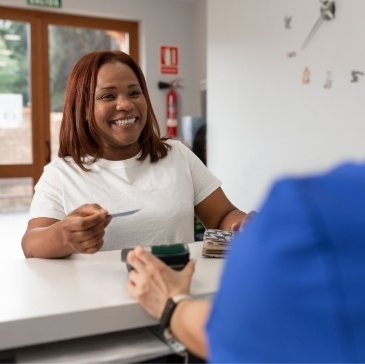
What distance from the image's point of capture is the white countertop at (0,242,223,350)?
806mm

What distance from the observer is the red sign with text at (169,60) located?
425 cm

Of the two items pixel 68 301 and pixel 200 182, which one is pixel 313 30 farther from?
pixel 68 301

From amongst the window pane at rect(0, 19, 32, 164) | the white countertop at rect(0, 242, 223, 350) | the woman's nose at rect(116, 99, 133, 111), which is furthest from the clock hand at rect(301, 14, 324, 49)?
the window pane at rect(0, 19, 32, 164)

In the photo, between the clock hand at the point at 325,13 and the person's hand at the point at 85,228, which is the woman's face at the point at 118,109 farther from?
the clock hand at the point at 325,13

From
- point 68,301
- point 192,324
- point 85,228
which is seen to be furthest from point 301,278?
point 85,228

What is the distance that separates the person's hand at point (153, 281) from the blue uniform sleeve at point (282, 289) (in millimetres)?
349

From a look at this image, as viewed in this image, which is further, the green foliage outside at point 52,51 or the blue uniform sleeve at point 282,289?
the green foliage outside at point 52,51

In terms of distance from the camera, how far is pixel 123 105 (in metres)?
1.54

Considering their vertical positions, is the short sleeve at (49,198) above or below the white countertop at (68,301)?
above

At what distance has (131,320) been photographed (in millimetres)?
869

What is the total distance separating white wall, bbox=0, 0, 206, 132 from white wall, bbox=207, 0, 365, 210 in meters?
0.88

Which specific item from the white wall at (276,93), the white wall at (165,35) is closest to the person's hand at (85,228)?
the white wall at (276,93)

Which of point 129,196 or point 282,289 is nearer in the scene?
point 282,289

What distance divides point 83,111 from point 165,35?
2.91 meters
